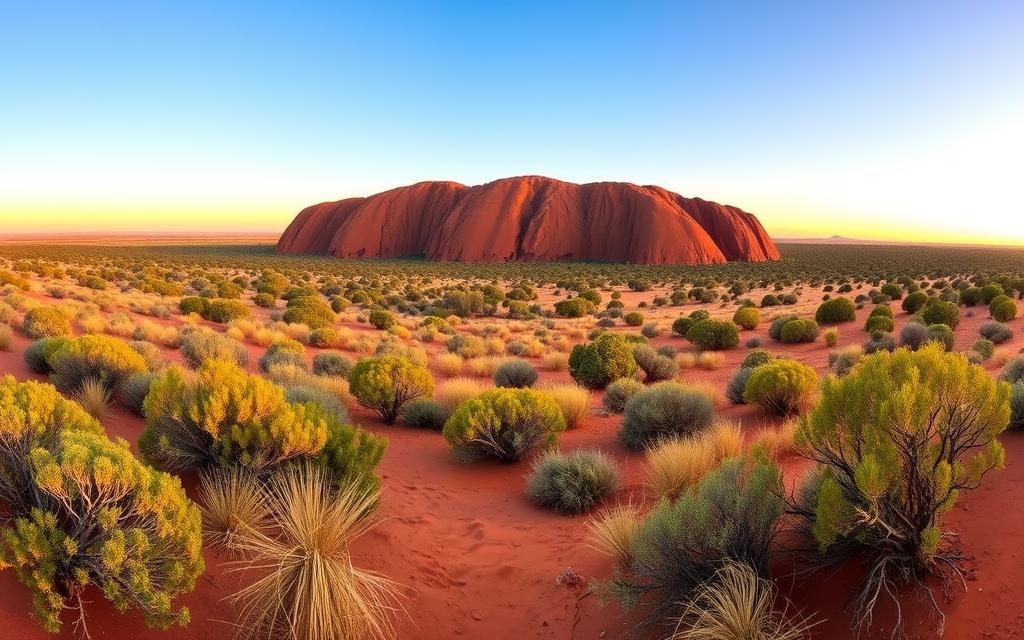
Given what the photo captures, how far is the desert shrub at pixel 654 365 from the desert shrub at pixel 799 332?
21.5 feet

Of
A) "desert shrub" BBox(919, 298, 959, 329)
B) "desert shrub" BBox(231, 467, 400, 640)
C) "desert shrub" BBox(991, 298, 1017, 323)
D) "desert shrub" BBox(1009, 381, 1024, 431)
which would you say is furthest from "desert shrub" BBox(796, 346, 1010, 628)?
"desert shrub" BBox(991, 298, 1017, 323)

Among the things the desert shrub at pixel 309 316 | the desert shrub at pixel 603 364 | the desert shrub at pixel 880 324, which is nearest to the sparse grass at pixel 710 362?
the desert shrub at pixel 603 364

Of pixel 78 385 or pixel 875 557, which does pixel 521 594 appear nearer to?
pixel 875 557

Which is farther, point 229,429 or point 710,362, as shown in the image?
point 710,362

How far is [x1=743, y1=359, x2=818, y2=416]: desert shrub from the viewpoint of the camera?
852 centimetres

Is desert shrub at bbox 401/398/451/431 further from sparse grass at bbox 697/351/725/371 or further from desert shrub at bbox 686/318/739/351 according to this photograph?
desert shrub at bbox 686/318/739/351

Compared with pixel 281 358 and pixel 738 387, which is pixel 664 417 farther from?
pixel 281 358

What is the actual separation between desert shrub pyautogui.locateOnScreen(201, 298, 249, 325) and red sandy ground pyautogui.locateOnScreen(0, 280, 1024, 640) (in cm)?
1347

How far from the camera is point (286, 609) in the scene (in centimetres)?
343

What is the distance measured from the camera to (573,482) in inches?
234

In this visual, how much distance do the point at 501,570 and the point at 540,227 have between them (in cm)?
7593

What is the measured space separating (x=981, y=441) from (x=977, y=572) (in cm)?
80

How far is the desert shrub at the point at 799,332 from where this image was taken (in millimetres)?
17641

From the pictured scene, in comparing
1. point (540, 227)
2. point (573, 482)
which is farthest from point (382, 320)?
point (540, 227)
